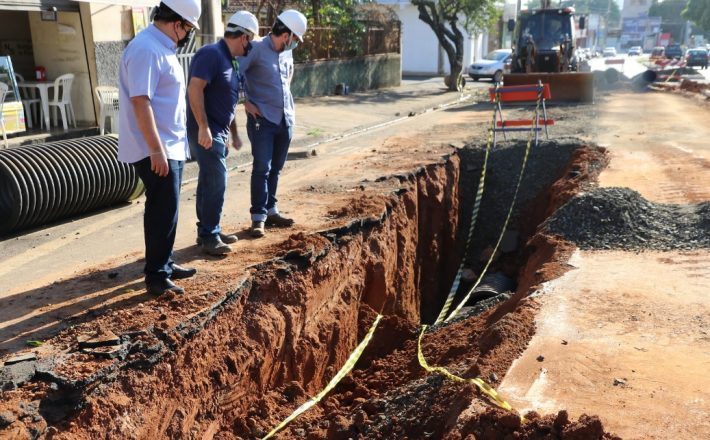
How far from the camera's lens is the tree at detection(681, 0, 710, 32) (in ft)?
207

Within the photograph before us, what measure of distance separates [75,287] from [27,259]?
149 cm

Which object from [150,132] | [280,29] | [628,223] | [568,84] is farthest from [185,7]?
[568,84]

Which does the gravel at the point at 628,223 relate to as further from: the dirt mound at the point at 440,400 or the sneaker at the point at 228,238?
the sneaker at the point at 228,238

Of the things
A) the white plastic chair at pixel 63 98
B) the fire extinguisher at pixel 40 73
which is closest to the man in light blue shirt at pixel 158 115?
the white plastic chair at pixel 63 98

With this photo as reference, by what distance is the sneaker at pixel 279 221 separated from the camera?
710 cm

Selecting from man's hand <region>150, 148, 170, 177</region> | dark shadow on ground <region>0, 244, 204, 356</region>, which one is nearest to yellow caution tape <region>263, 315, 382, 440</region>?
dark shadow on ground <region>0, 244, 204, 356</region>

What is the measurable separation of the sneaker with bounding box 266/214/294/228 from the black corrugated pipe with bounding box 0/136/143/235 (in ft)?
8.92

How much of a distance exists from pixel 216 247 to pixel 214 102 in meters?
1.29

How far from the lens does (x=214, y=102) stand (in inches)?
225

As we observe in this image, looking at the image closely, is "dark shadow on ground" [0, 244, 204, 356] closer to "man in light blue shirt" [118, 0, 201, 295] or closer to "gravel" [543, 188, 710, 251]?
"man in light blue shirt" [118, 0, 201, 295]

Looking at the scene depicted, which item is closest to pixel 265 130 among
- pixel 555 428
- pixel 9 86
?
pixel 555 428

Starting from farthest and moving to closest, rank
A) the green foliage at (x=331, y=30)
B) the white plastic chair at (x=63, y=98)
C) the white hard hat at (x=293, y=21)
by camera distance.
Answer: the green foliage at (x=331, y=30), the white plastic chair at (x=63, y=98), the white hard hat at (x=293, y=21)

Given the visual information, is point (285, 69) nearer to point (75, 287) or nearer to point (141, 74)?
point (141, 74)

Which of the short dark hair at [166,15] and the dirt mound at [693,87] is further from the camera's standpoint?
the dirt mound at [693,87]
